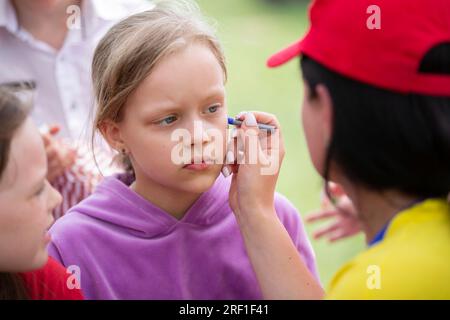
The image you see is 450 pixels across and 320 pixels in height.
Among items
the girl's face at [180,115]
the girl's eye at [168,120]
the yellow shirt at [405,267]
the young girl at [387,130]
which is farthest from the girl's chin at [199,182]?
the yellow shirt at [405,267]

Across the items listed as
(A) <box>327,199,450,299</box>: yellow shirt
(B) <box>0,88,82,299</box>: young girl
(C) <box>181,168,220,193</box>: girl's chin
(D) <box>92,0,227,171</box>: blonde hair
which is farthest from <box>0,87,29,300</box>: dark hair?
(A) <box>327,199,450,299</box>: yellow shirt

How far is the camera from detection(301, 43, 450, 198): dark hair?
4.55 feet

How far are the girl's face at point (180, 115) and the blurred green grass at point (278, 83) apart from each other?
0.72 feet

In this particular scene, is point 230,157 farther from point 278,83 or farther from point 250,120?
point 278,83

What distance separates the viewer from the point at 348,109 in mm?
1428

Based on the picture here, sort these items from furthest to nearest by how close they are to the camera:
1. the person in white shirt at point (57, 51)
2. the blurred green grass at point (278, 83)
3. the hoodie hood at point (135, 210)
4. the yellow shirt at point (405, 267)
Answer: the blurred green grass at point (278, 83)
the person in white shirt at point (57, 51)
the hoodie hood at point (135, 210)
the yellow shirt at point (405, 267)

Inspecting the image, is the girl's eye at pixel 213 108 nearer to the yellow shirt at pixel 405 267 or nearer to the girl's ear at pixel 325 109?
the girl's ear at pixel 325 109

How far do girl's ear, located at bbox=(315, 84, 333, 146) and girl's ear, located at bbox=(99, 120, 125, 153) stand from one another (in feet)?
1.72

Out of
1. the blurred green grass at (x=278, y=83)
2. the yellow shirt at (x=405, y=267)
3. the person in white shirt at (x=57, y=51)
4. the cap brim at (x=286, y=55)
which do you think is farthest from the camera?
the blurred green grass at (x=278, y=83)

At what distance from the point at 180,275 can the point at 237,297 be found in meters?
0.15

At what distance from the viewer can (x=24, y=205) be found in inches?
56.0

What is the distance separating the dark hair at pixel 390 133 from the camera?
1388mm
